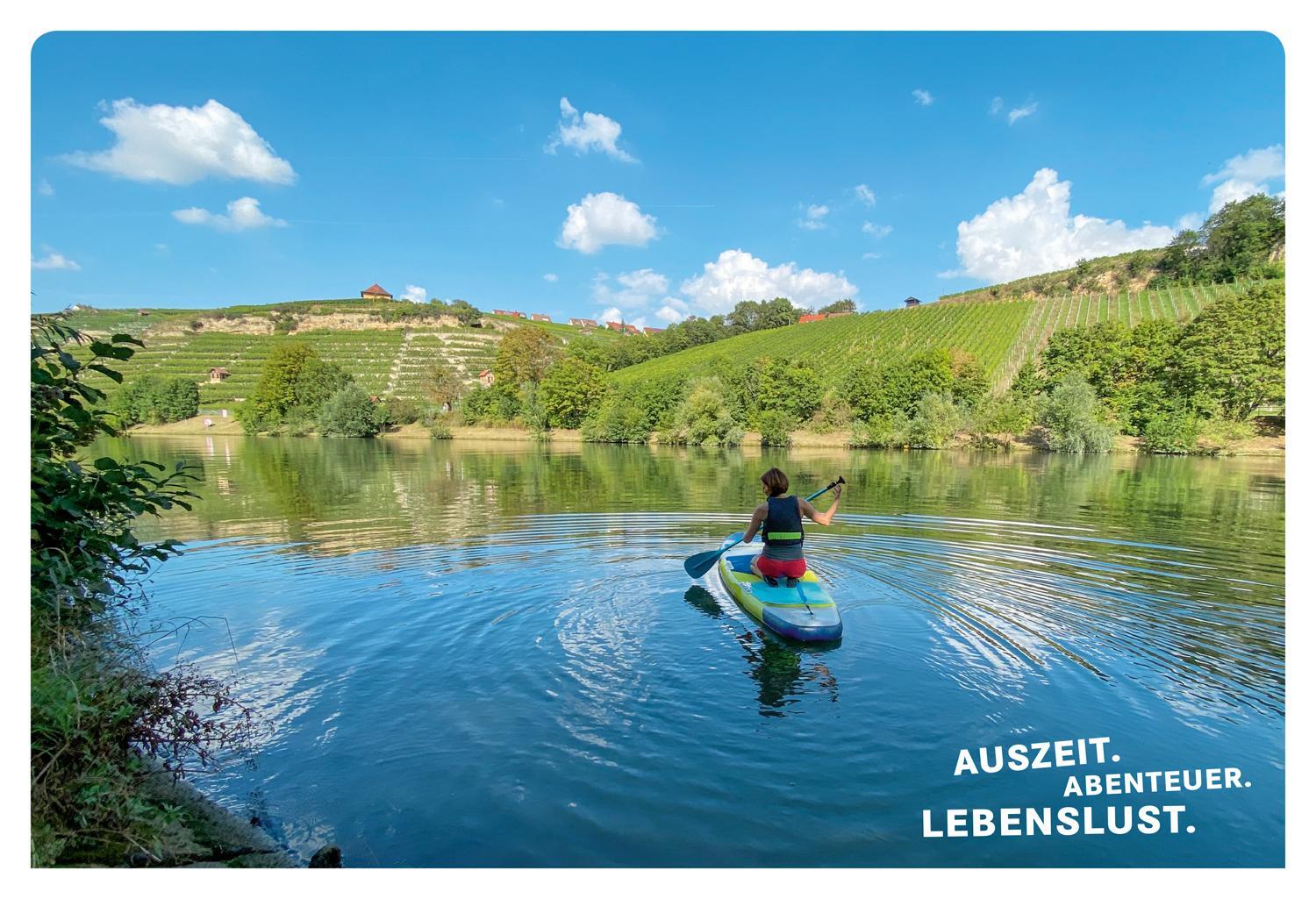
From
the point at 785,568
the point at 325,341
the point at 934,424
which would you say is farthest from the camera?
the point at 325,341

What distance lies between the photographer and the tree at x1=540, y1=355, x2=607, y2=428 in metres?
60.5

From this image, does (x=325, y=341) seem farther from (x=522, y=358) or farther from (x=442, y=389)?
(x=522, y=358)

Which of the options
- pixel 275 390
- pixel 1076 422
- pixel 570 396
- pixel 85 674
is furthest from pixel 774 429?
pixel 275 390

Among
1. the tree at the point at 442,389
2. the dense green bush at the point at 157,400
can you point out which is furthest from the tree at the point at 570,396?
the dense green bush at the point at 157,400

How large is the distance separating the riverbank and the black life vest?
3485cm

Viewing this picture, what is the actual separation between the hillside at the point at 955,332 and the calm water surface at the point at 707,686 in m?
46.8

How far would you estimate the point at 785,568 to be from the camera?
8133 mm

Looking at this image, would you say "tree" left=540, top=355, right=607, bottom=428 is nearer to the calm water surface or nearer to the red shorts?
the calm water surface

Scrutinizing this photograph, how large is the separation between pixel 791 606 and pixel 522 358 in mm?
67320

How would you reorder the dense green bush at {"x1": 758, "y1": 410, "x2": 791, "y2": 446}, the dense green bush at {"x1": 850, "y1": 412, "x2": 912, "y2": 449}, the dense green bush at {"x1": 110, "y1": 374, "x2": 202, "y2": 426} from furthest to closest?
the dense green bush at {"x1": 110, "y1": 374, "x2": 202, "y2": 426}, the dense green bush at {"x1": 758, "y1": 410, "x2": 791, "y2": 446}, the dense green bush at {"x1": 850, "y1": 412, "x2": 912, "y2": 449}

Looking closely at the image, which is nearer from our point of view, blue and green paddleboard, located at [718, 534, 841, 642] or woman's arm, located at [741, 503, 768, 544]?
blue and green paddleboard, located at [718, 534, 841, 642]

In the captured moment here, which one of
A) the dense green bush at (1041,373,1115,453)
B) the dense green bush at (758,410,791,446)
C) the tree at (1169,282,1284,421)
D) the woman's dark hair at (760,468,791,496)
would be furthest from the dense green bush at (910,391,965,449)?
the woman's dark hair at (760,468,791,496)

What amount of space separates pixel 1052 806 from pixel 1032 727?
108cm

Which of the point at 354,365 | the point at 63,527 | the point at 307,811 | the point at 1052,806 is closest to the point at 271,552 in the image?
the point at 63,527
